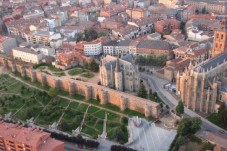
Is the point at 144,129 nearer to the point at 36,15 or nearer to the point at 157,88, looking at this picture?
the point at 157,88

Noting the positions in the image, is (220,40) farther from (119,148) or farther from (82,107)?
(119,148)

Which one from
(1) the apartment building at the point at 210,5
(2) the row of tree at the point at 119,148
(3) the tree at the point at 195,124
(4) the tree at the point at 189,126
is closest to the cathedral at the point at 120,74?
(4) the tree at the point at 189,126

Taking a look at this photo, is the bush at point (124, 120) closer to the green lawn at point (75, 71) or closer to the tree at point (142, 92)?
the tree at point (142, 92)

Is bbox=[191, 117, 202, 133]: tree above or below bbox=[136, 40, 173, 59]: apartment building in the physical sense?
below

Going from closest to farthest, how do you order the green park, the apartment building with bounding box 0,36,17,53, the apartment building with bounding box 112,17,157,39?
1. the green park
2. the apartment building with bounding box 0,36,17,53
3. the apartment building with bounding box 112,17,157,39

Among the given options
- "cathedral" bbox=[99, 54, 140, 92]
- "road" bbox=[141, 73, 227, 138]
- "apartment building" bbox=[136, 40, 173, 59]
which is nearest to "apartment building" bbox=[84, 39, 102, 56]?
"apartment building" bbox=[136, 40, 173, 59]

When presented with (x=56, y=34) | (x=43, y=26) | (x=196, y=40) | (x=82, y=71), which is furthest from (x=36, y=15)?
(x=196, y=40)

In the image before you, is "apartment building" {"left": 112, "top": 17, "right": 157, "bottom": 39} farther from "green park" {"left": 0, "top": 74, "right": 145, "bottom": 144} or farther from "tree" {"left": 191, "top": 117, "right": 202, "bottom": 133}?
"tree" {"left": 191, "top": 117, "right": 202, "bottom": 133}
